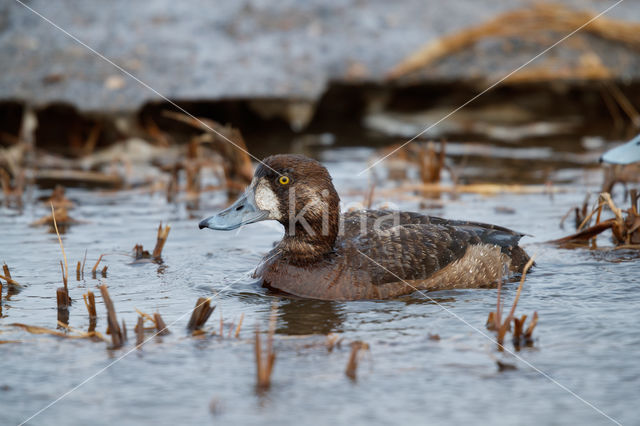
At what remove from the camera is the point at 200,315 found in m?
4.52

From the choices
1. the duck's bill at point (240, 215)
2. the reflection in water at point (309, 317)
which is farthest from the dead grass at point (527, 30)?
the reflection in water at point (309, 317)

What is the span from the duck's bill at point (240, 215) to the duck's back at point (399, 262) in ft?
0.97

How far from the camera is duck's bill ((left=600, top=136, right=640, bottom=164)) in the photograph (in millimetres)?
6074

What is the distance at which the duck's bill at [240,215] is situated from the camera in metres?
5.44

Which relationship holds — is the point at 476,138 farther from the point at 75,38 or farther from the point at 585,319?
the point at 585,319

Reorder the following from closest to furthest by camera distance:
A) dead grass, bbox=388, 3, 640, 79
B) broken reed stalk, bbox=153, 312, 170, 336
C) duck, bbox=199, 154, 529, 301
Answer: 1. broken reed stalk, bbox=153, 312, 170, 336
2. duck, bbox=199, 154, 529, 301
3. dead grass, bbox=388, 3, 640, 79

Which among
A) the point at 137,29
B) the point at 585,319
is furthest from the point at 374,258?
the point at 137,29

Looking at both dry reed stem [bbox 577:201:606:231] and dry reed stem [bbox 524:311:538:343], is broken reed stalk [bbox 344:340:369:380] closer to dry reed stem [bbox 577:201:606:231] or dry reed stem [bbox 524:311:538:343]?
dry reed stem [bbox 524:311:538:343]

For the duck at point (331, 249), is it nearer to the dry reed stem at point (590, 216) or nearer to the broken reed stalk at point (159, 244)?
the broken reed stalk at point (159, 244)

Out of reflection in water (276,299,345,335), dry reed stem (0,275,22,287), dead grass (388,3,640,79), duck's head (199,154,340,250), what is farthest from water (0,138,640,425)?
dead grass (388,3,640,79)

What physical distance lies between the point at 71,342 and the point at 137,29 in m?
6.63

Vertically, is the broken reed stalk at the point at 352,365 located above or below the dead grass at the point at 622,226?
below

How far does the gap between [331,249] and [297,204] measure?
0.36m

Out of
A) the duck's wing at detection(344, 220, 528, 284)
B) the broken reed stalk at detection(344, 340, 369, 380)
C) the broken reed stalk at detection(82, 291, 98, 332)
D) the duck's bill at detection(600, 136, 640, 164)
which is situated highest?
the duck's bill at detection(600, 136, 640, 164)
